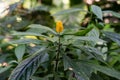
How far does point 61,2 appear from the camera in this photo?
353 centimetres

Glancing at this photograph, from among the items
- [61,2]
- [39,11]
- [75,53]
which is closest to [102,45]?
[75,53]

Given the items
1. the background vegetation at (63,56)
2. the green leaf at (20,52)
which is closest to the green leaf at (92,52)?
the background vegetation at (63,56)

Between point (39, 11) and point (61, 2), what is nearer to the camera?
point (39, 11)

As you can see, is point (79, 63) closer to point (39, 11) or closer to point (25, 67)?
point (25, 67)

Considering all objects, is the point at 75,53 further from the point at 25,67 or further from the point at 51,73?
the point at 25,67

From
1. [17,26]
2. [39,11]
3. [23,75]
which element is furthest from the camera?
[39,11]

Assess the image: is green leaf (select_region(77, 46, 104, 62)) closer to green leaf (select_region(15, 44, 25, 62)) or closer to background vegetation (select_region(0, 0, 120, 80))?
background vegetation (select_region(0, 0, 120, 80))

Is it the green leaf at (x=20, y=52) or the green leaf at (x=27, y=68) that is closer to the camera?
the green leaf at (x=27, y=68)

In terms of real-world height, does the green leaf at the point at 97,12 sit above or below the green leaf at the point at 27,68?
above

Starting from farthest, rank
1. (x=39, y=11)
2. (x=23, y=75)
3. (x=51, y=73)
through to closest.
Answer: (x=39, y=11), (x=51, y=73), (x=23, y=75)

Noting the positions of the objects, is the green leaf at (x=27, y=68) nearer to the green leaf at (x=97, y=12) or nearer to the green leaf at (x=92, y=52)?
the green leaf at (x=92, y=52)

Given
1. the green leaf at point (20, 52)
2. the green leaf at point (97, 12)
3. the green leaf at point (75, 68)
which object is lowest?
the green leaf at point (75, 68)

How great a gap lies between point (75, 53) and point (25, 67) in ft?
0.87

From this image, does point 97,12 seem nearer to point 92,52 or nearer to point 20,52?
point 92,52
